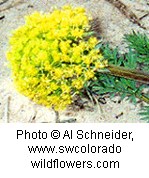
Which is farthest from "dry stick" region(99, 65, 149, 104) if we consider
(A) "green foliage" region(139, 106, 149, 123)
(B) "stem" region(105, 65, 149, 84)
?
(A) "green foliage" region(139, 106, 149, 123)

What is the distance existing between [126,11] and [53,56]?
0.76 m

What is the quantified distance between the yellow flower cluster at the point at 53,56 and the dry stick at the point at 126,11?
1.82 ft

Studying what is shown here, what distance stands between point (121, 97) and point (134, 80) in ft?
0.27

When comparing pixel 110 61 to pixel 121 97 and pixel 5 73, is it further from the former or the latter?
pixel 5 73

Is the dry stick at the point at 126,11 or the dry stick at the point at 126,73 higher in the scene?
the dry stick at the point at 126,11

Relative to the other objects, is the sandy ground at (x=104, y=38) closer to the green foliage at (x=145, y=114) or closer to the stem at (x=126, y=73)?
the green foliage at (x=145, y=114)

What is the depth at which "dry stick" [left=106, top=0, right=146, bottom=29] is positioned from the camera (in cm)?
205

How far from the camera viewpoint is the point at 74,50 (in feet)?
4.88

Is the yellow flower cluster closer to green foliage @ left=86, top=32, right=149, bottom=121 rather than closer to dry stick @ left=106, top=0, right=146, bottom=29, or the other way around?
green foliage @ left=86, top=32, right=149, bottom=121

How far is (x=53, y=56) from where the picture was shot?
1.48 metres

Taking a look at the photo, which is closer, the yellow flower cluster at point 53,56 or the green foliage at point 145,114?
the yellow flower cluster at point 53,56

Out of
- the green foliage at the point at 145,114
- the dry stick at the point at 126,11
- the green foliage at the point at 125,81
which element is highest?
the dry stick at the point at 126,11

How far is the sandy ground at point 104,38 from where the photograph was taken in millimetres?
1727

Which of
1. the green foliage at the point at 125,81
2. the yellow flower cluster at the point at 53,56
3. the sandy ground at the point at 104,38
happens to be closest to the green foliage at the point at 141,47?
the green foliage at the point at 125,81
